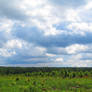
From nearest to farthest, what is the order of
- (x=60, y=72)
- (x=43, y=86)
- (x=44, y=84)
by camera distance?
(x=43, y=86) → (x=44, y=84) → (x=60, y=72)

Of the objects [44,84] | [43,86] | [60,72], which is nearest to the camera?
[43,86]

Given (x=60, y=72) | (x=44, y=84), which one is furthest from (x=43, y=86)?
(x=60, y=72)

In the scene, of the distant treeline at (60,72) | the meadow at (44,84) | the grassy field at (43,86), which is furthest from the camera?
the distant treeline at (60,72)

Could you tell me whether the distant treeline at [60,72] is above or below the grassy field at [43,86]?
below

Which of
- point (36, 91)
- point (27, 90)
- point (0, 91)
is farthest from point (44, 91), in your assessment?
point (0, 91)

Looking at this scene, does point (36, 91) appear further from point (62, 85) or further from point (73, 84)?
point (73, 84)

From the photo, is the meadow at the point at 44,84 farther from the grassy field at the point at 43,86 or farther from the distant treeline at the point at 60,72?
the distant treeline at the point at 60,72

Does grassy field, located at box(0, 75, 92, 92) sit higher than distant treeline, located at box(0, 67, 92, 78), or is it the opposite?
grassy field, located at box(0, 75, 92, 92)

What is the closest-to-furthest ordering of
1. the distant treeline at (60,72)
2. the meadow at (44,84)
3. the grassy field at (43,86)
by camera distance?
the grassy field at (43,86) → the meadow at (44,84) → the distant treeline at (60,72)

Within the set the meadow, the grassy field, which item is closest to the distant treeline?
the meadow

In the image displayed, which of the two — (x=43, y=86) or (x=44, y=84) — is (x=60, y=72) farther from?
(x=43, y=86)

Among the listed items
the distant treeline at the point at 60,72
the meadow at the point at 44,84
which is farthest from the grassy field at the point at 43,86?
the distant treeline at the point at 60,72

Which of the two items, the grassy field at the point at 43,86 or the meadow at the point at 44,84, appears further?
the meadow at the point at 44,84

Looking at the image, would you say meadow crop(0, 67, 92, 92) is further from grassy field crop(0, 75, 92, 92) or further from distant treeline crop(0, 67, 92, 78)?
distant treeline crop(0, 67, 92, 78)
